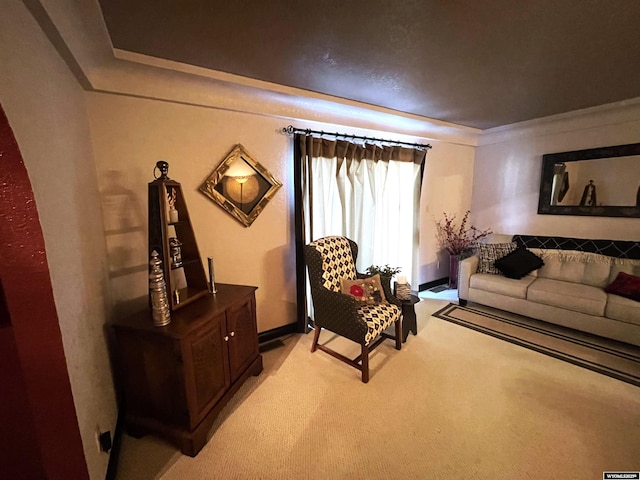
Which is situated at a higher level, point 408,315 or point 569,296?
point 569,296

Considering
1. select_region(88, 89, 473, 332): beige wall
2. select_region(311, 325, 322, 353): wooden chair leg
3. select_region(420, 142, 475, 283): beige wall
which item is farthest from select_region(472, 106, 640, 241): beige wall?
select_region(311, 325, 322, 353): wooden chair leg

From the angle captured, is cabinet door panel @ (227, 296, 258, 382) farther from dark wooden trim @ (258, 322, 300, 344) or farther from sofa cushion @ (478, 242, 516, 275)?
sofa cushion @ (478, 242, 516, 275)

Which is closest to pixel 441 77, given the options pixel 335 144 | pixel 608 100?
pixel 335 144

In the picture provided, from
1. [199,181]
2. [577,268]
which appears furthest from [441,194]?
[199,181]

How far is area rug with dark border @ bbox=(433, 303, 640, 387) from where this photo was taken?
226 cm

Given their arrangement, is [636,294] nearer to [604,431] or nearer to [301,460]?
[604,431]

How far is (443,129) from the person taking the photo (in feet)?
12.2

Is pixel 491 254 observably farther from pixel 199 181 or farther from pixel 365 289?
→ pixel 199 181

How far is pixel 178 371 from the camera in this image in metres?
1.49

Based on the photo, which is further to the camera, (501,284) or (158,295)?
(501,284)

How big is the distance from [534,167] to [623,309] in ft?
6.82

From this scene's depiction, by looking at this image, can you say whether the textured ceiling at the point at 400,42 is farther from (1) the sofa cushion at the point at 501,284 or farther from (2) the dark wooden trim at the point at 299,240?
(1) the sofa cushion at the point at 501,284

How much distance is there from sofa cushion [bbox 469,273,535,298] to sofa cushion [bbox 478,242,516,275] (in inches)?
3.5

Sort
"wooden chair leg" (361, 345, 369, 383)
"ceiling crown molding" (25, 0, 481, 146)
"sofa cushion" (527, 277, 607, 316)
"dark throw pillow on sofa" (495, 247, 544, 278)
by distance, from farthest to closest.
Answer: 1. "dark throw pillow on sofa" (495, 247, 544, 278)
2. "sofa cushion" (527, 277, 607, 316)
3. "wooden chair leg" (361, 345, 369, 383)
4. "ceiling crown molding" (25, 0, 481, 146)
